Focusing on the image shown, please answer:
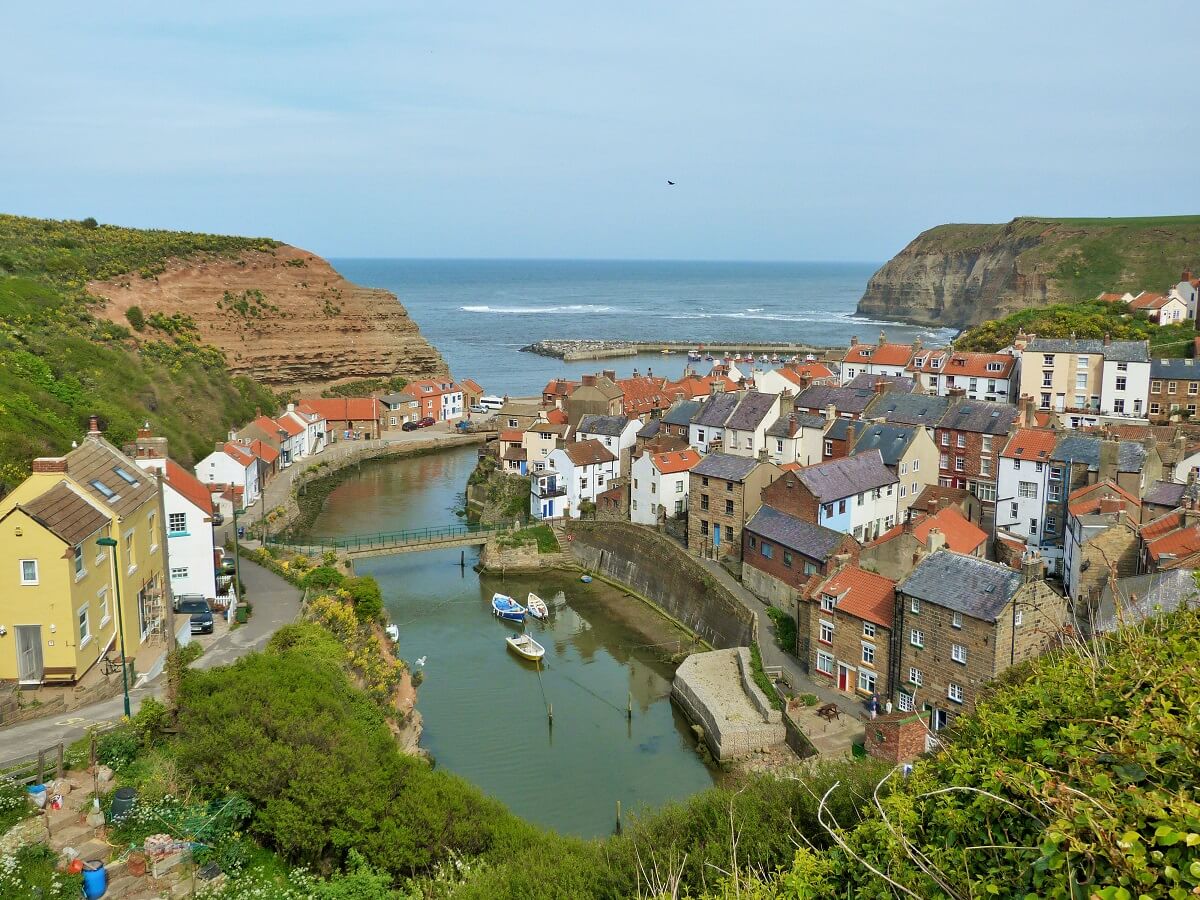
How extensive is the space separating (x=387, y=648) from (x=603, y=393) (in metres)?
29.8

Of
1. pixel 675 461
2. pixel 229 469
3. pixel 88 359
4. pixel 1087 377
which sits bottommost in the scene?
pixel 229 469

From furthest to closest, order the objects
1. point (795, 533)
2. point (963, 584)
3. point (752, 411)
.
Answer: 1. point (752, 411)
2. point (795, 533)
3. point (963, 584)

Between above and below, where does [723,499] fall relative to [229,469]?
above

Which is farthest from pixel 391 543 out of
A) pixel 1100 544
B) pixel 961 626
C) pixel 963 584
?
pixel 1100 544

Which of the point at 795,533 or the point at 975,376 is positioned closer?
the point at 795,533

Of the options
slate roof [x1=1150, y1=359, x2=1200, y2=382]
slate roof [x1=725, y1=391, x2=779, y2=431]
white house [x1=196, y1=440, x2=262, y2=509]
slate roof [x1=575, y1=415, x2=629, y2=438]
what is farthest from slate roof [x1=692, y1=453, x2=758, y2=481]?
slate roof [x1=1150, y1=359, x2=1200, y2=382]

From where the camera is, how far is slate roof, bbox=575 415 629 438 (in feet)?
163

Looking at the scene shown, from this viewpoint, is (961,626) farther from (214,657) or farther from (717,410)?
(717,410)

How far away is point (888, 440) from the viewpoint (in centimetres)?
4062

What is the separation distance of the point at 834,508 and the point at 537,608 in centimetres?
1212

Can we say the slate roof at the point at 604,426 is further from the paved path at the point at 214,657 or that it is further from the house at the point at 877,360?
the house at the point at 877,360

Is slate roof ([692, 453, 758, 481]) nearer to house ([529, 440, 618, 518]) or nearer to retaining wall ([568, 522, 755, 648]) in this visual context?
retaining wall ([568, 522, 755, 648])

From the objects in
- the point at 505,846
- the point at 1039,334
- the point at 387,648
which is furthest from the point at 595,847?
the point at 1039,334

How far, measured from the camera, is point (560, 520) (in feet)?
145
